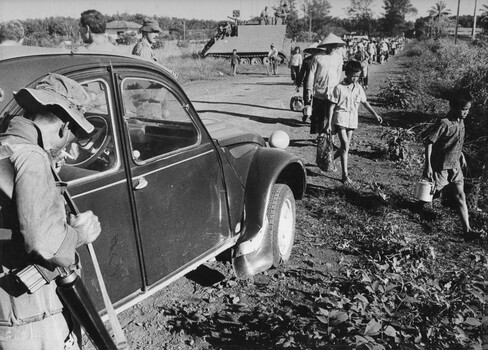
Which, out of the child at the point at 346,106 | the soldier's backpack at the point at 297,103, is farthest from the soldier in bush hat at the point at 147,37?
the soldier's backpack at the point at 297,103

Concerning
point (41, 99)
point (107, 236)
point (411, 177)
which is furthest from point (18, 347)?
point (411, 177)

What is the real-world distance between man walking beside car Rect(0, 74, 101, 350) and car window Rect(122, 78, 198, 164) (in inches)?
31.8

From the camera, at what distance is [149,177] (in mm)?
2703

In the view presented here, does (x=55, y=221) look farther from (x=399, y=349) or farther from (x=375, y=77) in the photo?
(x=375, y=77)

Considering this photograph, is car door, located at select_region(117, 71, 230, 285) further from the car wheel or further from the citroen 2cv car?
the car wheel

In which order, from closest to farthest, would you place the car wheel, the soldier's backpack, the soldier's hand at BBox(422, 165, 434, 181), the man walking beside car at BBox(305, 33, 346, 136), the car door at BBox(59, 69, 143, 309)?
the car door at BBox(59, 69, 143, 309) < the car wheel < the soldier's hand at BBox(422, 165, 434, 181) < the man walking beside car at BBox(305, 33, 346, 136) < the soldier's backpack

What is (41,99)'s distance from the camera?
171 centimetres

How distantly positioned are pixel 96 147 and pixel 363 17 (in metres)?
58.9

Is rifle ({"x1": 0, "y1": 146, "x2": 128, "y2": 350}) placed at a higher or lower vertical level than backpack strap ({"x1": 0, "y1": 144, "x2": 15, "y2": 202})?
lower

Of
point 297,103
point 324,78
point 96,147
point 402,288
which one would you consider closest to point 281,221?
point 402,288

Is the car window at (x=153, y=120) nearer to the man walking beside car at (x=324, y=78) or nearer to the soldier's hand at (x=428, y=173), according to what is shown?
the soldier's hand at (x=428, y=173)

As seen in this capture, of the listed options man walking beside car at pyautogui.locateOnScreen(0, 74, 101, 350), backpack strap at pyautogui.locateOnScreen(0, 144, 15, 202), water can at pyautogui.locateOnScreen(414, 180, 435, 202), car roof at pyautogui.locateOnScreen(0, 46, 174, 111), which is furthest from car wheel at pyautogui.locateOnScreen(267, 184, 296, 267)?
backpack strap at pyautogui.locateOnScreen(0, 144, 15, 202)

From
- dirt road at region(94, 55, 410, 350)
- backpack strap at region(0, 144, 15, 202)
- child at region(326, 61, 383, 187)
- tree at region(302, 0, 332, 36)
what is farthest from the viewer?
tree at region(302, 0, 332, 36)

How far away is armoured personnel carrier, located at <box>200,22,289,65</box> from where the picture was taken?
29.3 meters
